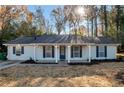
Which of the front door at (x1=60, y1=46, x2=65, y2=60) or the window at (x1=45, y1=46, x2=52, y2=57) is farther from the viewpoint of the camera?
the front door at (x1=60, y1=46, x2=65, y2=60)

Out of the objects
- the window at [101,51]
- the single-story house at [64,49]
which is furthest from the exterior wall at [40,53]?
the window at [101,51]

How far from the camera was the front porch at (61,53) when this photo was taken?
28583mm

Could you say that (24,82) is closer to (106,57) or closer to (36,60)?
(36,60)

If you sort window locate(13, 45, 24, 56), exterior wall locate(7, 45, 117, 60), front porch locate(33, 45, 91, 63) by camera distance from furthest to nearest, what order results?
window locate(13, 45, 24, 56) < exterior wall locate(7, 45, 117, 60) < front porch locate(33, 45, 91, 63)

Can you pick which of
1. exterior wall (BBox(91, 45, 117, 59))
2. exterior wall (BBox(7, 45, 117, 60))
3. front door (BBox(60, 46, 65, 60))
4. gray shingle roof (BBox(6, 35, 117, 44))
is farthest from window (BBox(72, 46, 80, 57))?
exterior wall (BBox(91, 45, 117, 59))

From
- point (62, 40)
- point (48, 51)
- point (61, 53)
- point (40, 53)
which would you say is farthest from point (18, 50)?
point (62, 40)

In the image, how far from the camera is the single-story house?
2831 centimetres

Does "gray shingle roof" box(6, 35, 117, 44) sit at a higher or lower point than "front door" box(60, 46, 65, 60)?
higher

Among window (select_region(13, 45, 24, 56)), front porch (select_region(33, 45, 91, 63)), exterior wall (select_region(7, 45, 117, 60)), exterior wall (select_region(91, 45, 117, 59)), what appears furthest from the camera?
Answer: window (select_region(13, 45, 24, 56))

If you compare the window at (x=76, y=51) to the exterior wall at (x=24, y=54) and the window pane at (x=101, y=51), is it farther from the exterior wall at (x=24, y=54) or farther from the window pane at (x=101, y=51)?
the exterior wall at (x=24, y=54)

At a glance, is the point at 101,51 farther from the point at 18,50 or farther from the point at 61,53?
the point at 18,50

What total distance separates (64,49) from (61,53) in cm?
47

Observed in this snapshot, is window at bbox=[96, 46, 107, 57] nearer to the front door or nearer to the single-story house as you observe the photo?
the single-story house
